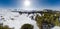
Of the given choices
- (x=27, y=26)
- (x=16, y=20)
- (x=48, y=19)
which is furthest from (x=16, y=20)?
(x=48, y=19)

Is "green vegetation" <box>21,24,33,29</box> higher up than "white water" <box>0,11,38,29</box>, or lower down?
lower down

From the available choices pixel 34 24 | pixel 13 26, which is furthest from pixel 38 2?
pixel 13 26

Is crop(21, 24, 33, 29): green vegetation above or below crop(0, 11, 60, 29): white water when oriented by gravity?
below

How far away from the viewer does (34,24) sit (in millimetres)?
969

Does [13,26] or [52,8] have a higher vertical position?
[52,8]

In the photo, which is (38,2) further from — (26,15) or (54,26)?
(54,26)

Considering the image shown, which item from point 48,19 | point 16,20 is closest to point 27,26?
point 16,20

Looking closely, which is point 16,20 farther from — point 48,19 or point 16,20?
point 48,19

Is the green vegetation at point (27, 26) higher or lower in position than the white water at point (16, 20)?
lower

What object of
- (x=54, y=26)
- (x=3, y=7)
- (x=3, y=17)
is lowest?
(x=54, y=26)

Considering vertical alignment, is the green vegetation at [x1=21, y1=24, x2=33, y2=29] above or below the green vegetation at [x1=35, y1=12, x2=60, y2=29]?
below

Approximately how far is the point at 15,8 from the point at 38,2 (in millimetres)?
252

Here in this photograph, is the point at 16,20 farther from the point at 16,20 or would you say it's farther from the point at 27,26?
the point at 27,26

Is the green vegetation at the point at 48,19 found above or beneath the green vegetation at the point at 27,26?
above
